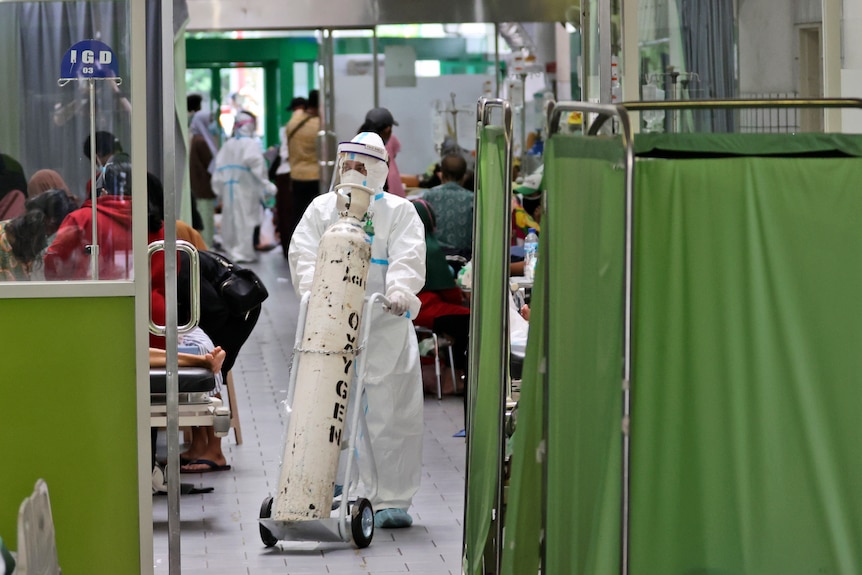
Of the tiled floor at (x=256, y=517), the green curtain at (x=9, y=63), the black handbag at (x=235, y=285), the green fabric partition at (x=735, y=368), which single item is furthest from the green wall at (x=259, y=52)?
the green fabric partition at (x=735, y=368)

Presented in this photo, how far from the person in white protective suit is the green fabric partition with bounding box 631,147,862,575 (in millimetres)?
11842

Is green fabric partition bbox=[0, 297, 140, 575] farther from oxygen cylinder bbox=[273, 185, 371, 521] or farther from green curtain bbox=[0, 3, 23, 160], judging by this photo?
oxygen cylinder bbox=[273, 185, 371, 521]

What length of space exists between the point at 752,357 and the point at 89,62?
2.16 m

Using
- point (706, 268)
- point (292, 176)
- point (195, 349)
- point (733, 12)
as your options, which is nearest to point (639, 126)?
point (733, 12)

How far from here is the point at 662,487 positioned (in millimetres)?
2541

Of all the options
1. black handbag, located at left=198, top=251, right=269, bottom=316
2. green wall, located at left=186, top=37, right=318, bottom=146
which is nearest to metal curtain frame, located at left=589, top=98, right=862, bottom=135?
black handbag, located at left=198, top=251, right=269, bottom=316

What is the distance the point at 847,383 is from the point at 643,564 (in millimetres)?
523

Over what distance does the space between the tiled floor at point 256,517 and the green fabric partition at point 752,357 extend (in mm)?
2126

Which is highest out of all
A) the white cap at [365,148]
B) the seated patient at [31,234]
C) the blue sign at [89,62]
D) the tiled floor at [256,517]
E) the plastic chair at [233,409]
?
the blue sign at [89,62]

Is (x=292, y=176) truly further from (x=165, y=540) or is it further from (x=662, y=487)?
(x=662, y=487)

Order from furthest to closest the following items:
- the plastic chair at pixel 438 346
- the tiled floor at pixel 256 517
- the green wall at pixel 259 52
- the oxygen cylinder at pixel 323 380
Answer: the green wall at pixel 259 52 → the plastic chair at pixel 438 346 → the tiled floor at pixel 256 517 → the oxygen cylinder at pixel 323 380

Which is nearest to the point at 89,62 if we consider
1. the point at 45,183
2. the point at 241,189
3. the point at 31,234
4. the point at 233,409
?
the point at 45,183

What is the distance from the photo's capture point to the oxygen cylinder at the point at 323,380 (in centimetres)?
452

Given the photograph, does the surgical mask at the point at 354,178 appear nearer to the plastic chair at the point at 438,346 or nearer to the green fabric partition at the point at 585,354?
the green fabric partition at the point at 585,354
